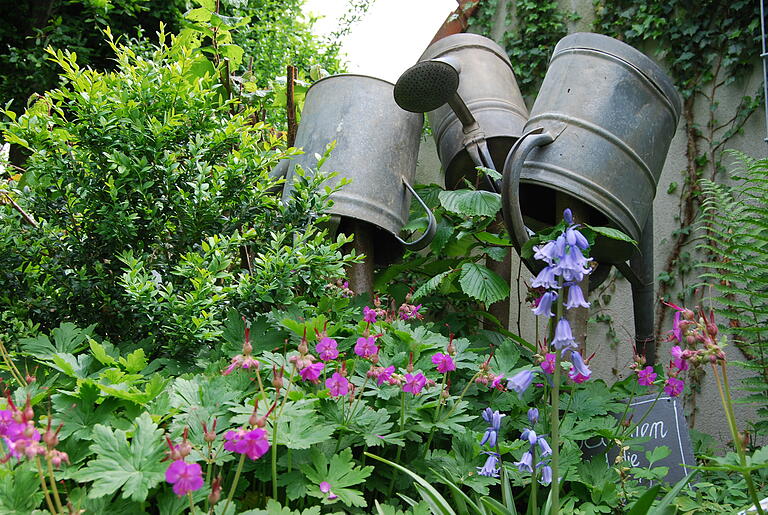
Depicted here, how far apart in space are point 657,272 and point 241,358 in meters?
3.09

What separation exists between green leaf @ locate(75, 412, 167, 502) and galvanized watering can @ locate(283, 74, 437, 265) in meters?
1.28

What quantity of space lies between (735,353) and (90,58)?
17.1 ft

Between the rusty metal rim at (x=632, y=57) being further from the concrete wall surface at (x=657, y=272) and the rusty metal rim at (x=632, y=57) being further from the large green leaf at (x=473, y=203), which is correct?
the concrete wall surface at (x=657, y=272)

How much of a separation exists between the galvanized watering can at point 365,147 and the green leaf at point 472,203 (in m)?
0.11

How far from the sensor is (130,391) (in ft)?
3.76

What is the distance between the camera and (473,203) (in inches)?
82.4

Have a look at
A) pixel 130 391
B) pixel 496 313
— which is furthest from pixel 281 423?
pixel 496 313

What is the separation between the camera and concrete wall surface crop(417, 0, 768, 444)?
3131 mm

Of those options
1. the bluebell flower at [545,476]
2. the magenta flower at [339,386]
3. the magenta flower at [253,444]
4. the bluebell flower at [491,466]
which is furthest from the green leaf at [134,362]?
the bluebell flower at [545,476]

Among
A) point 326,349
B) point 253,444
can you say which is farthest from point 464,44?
point 253,444

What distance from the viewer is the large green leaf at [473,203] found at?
6.77 feet

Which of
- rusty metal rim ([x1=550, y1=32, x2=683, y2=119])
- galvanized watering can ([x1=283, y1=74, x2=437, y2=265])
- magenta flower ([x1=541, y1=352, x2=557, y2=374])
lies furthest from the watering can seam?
magenta flower ([x1=541, y1=352, x2=557, y2=374])

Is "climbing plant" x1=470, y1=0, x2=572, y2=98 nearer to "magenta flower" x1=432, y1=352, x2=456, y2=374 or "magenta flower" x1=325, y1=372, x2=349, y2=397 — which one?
"magenta flower" x1=432, y1=352, x2=456, y2=374

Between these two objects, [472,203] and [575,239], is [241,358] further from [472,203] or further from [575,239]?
[472,203]
